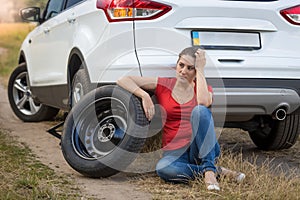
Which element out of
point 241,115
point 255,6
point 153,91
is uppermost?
point 255,6

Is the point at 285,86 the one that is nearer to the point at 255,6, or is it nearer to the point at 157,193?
the point at 255,6

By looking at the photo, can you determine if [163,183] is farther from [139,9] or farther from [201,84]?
[139,9]

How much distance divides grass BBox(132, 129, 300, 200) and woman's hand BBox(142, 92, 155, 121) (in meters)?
0.49

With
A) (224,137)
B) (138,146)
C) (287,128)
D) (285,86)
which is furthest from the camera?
(224,137)

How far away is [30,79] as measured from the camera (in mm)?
8031

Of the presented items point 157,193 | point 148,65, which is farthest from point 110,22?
point 157,193

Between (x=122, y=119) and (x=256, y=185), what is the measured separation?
1162 millimetres

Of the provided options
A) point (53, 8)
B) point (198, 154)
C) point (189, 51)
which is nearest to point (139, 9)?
point (189, 51)

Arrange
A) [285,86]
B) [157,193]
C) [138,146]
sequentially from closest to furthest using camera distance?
[157,193] → [138,146] → [285,86]

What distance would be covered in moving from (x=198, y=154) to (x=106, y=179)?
0.72 meters

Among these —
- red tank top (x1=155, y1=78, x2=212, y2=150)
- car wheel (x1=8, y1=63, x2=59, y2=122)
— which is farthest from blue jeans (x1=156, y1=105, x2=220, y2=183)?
car wheel (x1=8, y1=63, x2=59, y2=122)

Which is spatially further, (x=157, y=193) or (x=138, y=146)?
(x=138, y=146)

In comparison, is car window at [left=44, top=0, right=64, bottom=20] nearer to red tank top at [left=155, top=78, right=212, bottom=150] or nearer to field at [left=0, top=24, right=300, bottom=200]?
field at [left=0, top=24, right=300, bottom=200]

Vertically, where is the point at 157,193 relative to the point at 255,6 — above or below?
below
